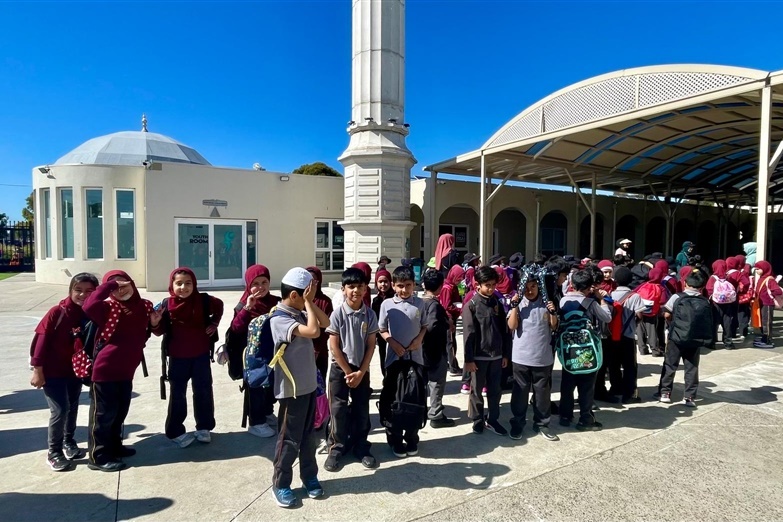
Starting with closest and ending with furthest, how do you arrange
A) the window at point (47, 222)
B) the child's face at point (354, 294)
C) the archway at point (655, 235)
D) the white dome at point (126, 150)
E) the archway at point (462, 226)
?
the child's face at point (354, 294) → the window at point (47, 222) → the archway at point (462, 226) → the white dome at point (126, 150) → the archway at point (655, 235)

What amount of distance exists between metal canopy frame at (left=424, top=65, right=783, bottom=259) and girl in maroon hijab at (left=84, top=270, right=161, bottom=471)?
8782 millimetres

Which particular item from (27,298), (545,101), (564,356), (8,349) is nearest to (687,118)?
(545,101)

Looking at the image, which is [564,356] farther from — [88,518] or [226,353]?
[88,518]

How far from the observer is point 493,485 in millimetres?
3004

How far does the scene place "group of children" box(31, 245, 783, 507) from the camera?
2.86 m

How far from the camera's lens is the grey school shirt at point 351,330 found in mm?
3281

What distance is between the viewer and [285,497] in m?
2.76

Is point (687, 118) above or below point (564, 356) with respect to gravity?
above

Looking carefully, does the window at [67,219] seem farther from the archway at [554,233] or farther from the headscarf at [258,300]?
the archway at [554,233]

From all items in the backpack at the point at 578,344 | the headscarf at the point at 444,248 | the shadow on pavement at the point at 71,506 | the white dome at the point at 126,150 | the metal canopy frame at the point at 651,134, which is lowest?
the shadow on pavement at the point at 71,506

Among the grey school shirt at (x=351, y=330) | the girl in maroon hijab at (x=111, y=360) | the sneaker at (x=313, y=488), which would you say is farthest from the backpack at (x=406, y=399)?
the girl in maroon hijab at (x=111, y=360)

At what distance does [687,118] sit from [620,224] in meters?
12.5

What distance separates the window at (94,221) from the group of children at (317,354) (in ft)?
41.3

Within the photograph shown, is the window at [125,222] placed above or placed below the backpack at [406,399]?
above
